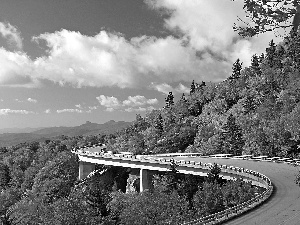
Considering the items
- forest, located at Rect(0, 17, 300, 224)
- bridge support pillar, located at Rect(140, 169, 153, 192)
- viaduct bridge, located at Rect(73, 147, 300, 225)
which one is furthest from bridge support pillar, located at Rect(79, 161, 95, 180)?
bridge support pillar, located at Rect(140, 169, 153, 192)

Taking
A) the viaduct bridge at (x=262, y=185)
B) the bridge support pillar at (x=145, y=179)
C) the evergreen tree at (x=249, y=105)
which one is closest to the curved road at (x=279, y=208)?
the viaduct bridge at (x=262, y=185)

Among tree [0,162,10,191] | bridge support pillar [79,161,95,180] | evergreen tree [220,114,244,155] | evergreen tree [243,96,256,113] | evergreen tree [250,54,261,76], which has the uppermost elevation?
evergreen tree [250,54,261,76]

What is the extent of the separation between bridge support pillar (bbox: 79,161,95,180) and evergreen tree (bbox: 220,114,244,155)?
46278 mm

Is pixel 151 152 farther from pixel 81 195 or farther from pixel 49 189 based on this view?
pixel 81 195

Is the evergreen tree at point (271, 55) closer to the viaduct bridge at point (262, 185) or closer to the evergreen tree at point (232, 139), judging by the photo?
the evergreen tree at point (232, 139)

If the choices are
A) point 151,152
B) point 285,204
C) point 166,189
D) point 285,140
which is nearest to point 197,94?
point 151,152

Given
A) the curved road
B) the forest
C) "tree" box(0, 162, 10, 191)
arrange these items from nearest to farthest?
the curved road, the forest, "tree" box(0, 162, 10, 191)

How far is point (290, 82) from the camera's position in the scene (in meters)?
117

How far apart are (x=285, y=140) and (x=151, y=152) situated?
53.0m

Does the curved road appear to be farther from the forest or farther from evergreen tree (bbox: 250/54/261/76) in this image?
evergreen tree (bbox: 250/54/261/76)

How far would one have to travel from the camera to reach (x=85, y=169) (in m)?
120

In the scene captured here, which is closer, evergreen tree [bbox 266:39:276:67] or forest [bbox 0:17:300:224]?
forest [bbox 0:17:300:224]

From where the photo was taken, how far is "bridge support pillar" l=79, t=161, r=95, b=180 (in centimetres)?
11869

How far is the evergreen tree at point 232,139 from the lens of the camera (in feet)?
328
